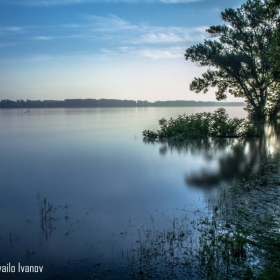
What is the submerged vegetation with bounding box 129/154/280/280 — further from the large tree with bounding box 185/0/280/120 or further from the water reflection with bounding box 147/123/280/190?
the large tree with bounding box 185/0/280/120

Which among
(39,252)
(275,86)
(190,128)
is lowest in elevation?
(39,252)

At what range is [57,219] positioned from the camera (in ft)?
27.3

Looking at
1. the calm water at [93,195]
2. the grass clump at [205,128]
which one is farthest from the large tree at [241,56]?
the calm water at [93,195]

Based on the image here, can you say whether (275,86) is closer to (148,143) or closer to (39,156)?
(148,143)

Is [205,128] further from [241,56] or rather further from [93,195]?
[93,195]

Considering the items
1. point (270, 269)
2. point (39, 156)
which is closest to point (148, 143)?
point (39, 156)

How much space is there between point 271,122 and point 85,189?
29.9 metres

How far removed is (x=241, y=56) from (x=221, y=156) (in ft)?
54.8

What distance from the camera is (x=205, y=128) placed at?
27.0 metres

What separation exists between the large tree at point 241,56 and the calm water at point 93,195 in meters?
13.2

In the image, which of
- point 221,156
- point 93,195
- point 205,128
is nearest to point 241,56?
point 205,128

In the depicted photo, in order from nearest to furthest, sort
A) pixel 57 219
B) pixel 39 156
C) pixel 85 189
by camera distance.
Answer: pixel 57 219 < pixel 85 189 < pixel 39 156

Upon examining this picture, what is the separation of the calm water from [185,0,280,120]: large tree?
43.5 feet

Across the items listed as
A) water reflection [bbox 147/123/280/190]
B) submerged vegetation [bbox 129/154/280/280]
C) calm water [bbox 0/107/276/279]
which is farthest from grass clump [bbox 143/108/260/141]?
submerged vegetation [bbox 129/154/280/280]
